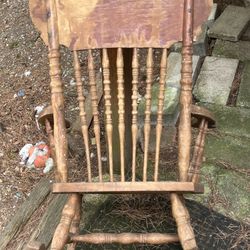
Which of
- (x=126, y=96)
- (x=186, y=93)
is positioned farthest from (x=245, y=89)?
(x=186, y=93)

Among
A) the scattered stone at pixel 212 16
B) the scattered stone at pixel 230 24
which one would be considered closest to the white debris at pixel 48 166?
the scattered stone at pixel 230 24

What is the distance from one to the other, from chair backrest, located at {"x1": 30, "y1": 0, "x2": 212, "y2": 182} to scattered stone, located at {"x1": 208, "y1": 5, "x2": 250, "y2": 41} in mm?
2086

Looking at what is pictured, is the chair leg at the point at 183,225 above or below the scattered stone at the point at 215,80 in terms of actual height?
above

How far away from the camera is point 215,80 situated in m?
4.12

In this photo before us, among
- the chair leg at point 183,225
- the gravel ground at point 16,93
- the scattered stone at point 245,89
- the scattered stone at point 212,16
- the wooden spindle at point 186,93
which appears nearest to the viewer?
the chair leg at point 183,225

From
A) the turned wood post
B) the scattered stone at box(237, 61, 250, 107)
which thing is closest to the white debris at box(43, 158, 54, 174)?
the turned wood post

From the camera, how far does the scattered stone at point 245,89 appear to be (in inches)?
153

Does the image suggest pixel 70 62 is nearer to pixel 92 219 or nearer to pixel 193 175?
pixel 92 219

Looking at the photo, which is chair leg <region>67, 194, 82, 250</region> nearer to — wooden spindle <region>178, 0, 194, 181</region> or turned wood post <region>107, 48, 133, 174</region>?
wooden spindle <region>178, 0, 194, 181</region>

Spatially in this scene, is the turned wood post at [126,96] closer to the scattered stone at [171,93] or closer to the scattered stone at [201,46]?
the scattered stone at [171,93]

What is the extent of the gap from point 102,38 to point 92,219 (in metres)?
1.11

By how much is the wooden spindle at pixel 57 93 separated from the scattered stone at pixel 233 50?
228 cm

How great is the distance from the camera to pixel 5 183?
3584 mm

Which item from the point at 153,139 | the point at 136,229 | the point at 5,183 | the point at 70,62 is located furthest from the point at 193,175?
the point at 70,62
